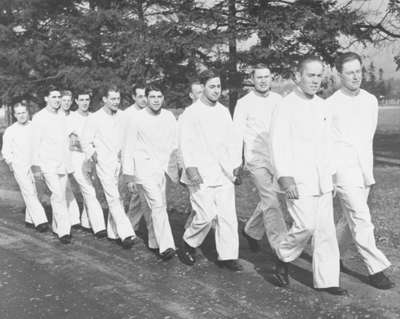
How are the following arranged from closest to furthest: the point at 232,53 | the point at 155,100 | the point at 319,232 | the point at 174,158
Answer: the point at 319,232
the point at 155,100
the point at 174,158
the point at 232,53

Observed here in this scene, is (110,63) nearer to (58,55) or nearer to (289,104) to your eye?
(58,55)

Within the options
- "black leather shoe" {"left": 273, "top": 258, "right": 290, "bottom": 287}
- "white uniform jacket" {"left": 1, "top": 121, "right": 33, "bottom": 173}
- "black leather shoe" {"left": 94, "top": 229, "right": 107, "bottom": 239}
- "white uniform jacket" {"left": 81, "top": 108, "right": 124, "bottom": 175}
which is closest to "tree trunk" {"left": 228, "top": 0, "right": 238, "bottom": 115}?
"white uniform jacket" {"left": 1, "top": 121, "right": 33, "bottom": 173}

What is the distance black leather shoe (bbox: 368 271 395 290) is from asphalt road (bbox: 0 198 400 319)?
0.08m

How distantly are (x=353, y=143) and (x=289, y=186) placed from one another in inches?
31.1

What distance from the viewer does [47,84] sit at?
28250mm

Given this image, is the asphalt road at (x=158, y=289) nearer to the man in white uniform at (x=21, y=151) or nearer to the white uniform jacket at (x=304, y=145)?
the white uniform jacket at (x=304, y=145)

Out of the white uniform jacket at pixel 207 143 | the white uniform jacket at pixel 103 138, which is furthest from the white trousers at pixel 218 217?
the white uniform jacket at pixel 103 138

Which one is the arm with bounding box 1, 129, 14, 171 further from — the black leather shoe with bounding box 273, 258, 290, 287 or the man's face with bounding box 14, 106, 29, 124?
the black leather shoe with bounding box 273, 258, 290, 287

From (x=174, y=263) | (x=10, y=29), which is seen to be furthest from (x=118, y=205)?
(x=10, y=29)

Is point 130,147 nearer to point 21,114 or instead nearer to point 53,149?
point 53,149

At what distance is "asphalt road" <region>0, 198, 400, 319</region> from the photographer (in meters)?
5.20

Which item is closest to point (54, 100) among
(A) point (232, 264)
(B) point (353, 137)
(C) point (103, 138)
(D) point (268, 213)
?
(C) point (103, 138)

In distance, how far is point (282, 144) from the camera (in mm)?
5727

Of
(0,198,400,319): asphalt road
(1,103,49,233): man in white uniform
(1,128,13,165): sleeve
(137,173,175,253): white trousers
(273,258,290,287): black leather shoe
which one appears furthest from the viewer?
(1,128,13,165): sleeve
